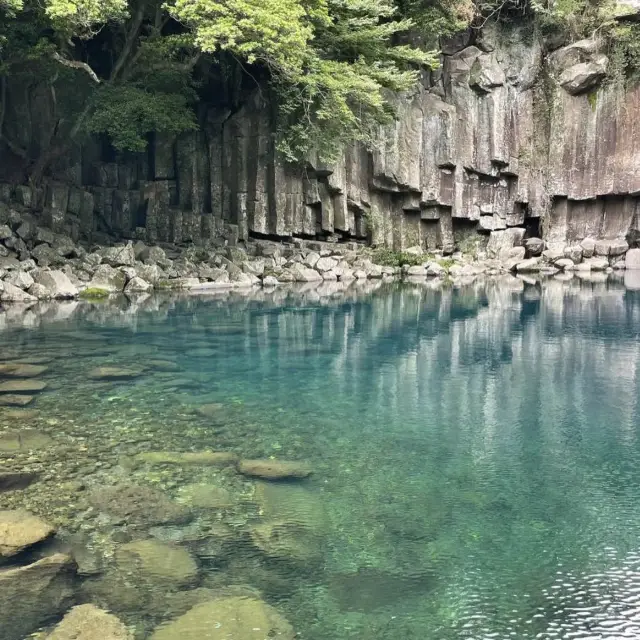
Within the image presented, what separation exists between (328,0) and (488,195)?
12304 mm

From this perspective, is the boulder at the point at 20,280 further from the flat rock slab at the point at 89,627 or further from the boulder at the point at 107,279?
the flat rock slab at the point at 89,627

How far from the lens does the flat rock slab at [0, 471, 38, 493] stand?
17.7ft

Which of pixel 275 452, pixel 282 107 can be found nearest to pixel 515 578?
pixel 275 452

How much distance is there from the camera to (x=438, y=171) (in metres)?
29.2

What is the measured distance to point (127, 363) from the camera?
1039 centimetres

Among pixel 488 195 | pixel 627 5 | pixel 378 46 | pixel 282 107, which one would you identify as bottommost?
pixel 488 195

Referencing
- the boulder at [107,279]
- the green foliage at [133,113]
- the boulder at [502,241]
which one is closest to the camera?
the boulder at [107,279]

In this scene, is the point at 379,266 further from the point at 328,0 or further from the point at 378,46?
the point at 328,0

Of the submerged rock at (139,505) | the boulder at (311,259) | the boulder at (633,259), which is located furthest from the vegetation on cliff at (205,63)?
the submerged rock at (139,505)

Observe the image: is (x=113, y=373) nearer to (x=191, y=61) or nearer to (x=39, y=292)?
(x=39, y=292)

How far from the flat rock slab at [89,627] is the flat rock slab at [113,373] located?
5.91 m

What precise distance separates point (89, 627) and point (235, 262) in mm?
21050

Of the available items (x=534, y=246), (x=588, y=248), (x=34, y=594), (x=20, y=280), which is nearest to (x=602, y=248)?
(x=588, y=248)

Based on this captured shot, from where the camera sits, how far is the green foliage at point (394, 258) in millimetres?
28500
